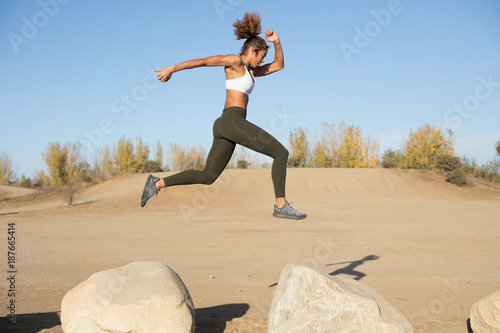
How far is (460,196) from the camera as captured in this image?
31688 millimetres

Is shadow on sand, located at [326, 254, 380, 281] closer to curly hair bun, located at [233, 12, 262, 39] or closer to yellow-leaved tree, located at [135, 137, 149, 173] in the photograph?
curly hair bun, located at [233, 12, 262, 39]

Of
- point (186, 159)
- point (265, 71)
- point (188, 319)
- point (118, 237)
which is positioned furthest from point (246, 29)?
point (186, 159)

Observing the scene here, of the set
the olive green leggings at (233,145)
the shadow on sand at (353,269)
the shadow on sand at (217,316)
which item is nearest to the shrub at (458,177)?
the shadow on sand at (353,269)

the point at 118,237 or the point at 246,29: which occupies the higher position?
the point at 246,29

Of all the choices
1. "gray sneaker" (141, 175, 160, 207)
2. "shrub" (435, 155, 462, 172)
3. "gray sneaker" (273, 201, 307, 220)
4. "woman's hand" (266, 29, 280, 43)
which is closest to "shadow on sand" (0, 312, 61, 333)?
"gray sneaker" (141, 175, 160, 207)

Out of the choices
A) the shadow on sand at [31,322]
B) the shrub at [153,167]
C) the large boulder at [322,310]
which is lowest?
the shadow on sand at [31,322]

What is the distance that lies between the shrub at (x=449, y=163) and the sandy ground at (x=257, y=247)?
17.5 feet

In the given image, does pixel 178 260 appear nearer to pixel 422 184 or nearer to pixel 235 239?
pixel 235 239

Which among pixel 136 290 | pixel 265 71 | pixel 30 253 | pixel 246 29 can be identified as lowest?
pixel 30 253

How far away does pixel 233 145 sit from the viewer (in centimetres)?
467

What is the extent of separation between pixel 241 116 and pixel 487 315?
417cm

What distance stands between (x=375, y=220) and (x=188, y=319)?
57.2 ft

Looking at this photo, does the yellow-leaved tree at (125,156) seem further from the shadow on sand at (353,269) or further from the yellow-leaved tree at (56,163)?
the shadow on sand at (353,269)

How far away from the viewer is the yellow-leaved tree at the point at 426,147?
42.4 m
